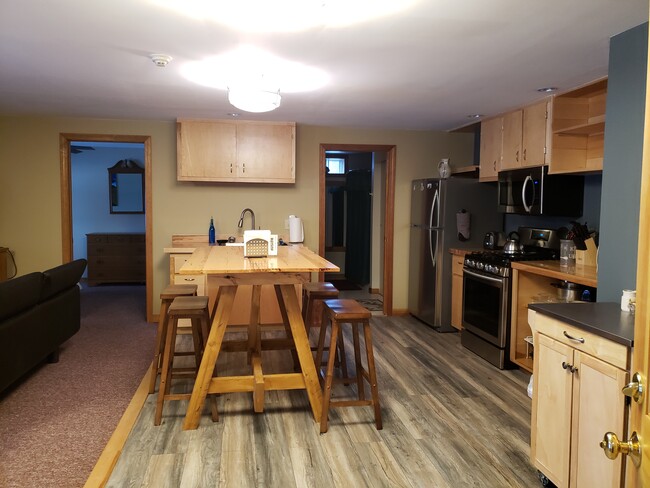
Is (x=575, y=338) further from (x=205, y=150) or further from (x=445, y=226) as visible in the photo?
(x=205, y=150)

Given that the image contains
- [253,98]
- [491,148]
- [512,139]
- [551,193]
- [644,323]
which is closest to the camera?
[644,323]

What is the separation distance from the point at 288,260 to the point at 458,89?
6.41 ft

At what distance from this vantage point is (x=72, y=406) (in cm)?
315

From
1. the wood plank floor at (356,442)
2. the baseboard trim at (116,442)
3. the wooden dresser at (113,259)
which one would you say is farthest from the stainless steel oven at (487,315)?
the wooden dresser at (113,259)

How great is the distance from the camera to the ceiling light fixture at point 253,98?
119 inches

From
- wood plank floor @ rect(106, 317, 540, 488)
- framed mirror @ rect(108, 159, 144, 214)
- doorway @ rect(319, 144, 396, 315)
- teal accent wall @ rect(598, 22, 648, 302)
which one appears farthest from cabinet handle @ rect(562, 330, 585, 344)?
framed mirror @ rect(108, 159, 144, 214)

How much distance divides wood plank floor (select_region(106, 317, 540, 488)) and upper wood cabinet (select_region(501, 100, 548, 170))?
1.84 m

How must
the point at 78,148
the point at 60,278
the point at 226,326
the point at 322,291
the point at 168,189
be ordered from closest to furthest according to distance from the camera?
the point at 226,326, the point at 322,291, the point at 60,278, the point at 168,189, the point at 78,148

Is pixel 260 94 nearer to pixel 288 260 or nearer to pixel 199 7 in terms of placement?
pixel 199 7

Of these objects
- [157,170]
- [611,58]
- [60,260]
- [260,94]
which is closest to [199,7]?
[260,94]

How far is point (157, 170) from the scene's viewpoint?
5.29m

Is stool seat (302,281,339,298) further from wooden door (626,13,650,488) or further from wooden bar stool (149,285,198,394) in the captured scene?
wooden door (626,13,650,488)

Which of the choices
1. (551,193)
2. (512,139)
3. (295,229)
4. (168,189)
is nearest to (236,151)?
(168,189)

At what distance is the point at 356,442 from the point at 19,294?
2.34 meters
